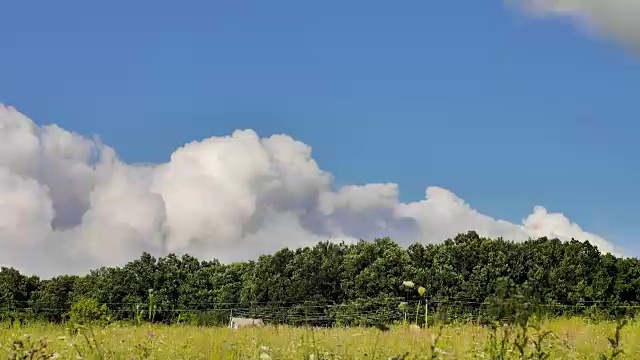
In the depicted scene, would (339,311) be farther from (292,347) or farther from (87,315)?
(87,315)

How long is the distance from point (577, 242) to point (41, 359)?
30.3 metres

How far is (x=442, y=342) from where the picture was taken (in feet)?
27.0

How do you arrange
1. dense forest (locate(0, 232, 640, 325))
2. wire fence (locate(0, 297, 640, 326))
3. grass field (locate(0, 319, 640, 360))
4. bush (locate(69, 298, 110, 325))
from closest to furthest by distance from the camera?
bush (locate(69, 298, 110, 325)) → grass field (locate(0, 319, 640, 360)) → wire fence (locate(0, 297, 640, 326)) → dense forest (locate(0, 232, 640, 325))

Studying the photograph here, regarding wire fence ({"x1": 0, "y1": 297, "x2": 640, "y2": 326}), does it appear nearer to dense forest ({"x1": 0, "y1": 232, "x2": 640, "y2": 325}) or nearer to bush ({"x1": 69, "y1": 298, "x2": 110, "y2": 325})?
dense forest ({"x1": 0, "y1": 232, "x2": 640, "y2": 325})

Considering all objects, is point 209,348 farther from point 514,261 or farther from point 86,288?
point 86,288

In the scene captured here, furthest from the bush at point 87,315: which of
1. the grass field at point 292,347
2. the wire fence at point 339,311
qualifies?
the wire fence at point 339,311

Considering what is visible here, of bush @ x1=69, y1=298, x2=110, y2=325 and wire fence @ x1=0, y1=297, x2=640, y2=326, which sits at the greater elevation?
wire fence @ x1=0, y1=297, x2=640, y2=326

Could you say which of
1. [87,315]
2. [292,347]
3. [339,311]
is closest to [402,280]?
[339,311]

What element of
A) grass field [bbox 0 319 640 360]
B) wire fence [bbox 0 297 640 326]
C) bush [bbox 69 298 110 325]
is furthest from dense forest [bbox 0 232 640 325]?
bush [bbox 69 298 110 325]

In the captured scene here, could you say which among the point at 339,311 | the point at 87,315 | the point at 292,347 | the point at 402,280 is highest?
the point at 402,280

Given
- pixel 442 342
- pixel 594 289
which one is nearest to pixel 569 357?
pixel 442 342

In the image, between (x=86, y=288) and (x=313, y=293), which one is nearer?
(x=313, y=293)

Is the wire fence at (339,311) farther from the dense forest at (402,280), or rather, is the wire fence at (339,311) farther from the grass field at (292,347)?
the grass field at (292,347)

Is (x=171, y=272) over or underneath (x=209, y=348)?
over
